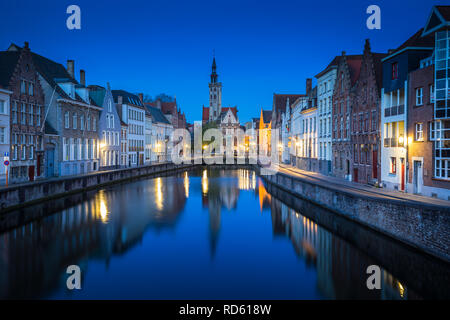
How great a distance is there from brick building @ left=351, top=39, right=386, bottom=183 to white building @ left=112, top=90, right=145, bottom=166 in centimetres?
3439

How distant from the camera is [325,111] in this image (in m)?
41.1

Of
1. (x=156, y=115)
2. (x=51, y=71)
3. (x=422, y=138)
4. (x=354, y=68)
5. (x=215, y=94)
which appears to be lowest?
(x=422, y=138)

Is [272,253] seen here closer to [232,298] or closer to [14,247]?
[232,298]

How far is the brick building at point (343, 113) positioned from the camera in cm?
3344

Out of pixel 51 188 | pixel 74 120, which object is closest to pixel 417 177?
pixel 51 188

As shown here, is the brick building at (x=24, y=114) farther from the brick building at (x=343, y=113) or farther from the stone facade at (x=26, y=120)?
the brick building at (x=343, y=113)

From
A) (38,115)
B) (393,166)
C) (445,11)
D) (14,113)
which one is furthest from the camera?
(38,115)

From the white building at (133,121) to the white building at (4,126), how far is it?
89.9 ft

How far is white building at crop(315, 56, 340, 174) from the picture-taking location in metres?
39.0

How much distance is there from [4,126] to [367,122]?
1069 inches

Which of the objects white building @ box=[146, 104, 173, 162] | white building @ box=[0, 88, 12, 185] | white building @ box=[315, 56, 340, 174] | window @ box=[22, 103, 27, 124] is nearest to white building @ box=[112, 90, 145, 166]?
white building @ box=[146, 104, 173, 162]

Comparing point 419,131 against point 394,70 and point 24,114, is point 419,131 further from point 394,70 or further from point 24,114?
point 24,114

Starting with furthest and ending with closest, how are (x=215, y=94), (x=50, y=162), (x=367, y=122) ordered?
(x=215, y=94), (x=50, y=162), (x=367, y=122)

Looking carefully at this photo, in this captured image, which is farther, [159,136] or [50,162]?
[159,136]
